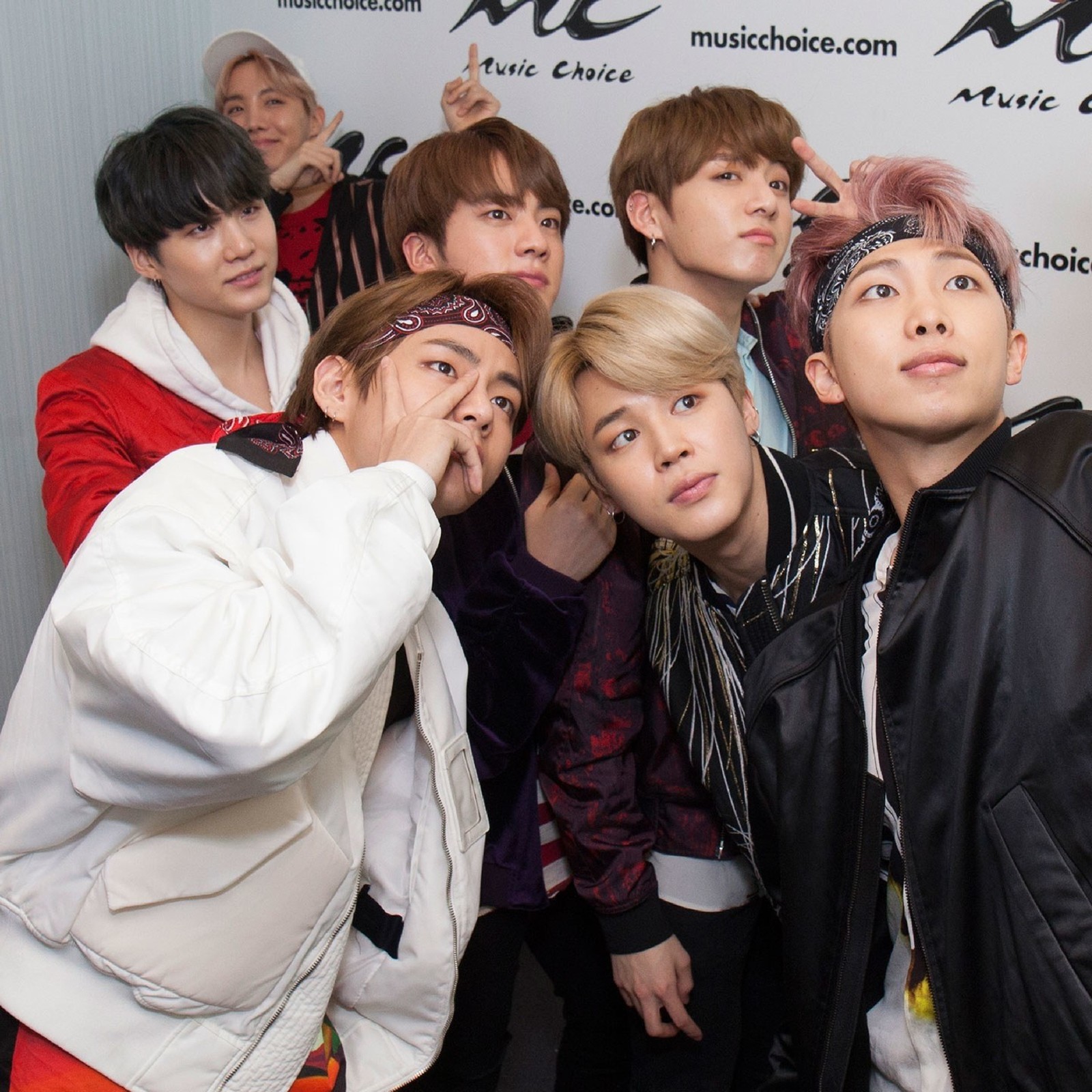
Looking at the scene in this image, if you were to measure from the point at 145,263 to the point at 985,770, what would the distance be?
1719mm

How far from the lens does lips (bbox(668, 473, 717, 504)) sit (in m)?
1.51

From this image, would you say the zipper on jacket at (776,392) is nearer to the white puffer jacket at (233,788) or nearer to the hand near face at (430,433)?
the hand near face at (430,433)

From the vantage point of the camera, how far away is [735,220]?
2055 millimetres

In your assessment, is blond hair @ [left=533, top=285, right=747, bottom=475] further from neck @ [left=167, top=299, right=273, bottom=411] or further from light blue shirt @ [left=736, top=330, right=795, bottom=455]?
neck @ [left=167, top=299, right=273, bottom=411]

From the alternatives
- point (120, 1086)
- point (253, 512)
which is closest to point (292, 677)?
point (253, 512)

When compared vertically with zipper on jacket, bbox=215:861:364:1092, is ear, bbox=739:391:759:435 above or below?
above

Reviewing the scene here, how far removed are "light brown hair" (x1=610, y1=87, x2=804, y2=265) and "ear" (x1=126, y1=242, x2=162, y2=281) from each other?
0.90 metres

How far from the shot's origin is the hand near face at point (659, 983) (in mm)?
1675

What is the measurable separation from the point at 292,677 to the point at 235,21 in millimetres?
2550

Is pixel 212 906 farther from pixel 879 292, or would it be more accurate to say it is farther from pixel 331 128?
pixel 331 128

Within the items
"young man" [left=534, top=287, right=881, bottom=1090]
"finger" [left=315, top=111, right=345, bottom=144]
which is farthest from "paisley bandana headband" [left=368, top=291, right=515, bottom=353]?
"finger" [left=315, top=111, right=345, bottom=144]

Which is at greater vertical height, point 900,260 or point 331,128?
point 331,128

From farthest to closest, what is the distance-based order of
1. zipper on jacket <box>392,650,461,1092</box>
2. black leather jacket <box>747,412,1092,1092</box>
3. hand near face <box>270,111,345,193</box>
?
hand near face <box>270,111,345,193</box>, zipper on jacket <box>392,650,461,1092</box>, black leather jacket <box>747,412,1092,1092</box>

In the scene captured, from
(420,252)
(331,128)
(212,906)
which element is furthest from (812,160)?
(212,906)
